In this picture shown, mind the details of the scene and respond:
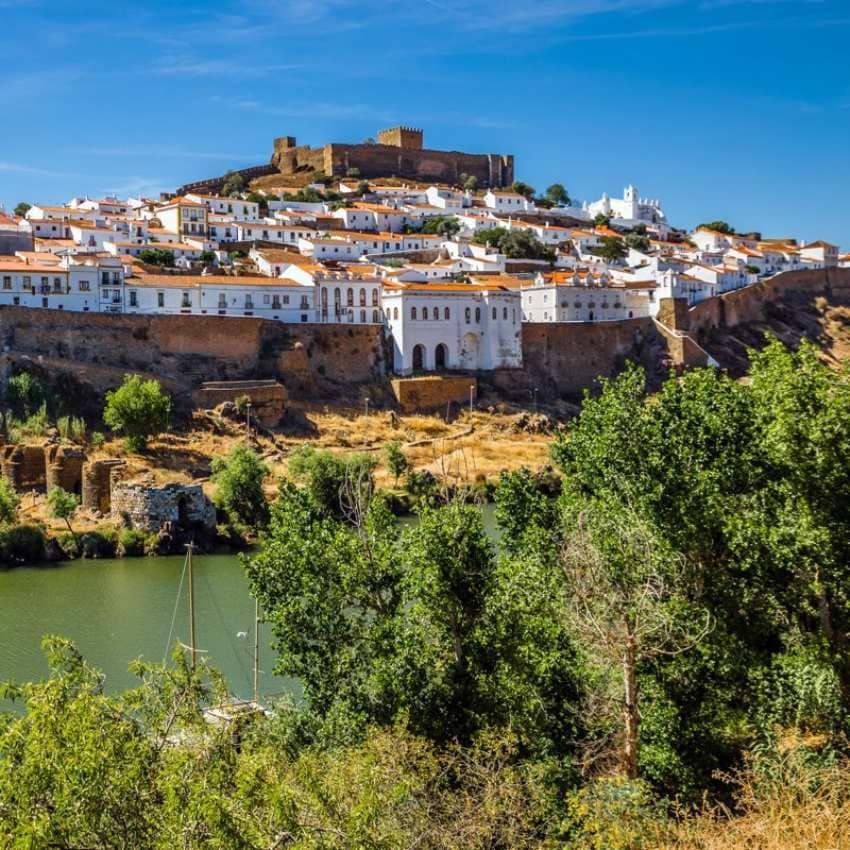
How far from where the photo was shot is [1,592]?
25938mm

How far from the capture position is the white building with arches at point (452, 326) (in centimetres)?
5028

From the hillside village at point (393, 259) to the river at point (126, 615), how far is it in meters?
17.8

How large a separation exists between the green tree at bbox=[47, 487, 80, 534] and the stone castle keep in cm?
5927

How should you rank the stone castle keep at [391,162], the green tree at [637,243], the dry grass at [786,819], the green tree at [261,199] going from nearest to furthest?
the dry grass at [786,819] → the green tree at [261,199] → the green tree at [637,243] → the stone castle keep at [391,162]

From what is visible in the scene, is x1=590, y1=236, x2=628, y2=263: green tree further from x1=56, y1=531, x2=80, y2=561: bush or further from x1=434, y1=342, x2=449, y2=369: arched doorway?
x1=56, y1=531, x2=80, y2=561: bush

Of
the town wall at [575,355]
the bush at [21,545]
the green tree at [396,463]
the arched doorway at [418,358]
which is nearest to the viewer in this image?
the bush at [21,545]

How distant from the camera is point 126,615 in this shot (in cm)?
2353

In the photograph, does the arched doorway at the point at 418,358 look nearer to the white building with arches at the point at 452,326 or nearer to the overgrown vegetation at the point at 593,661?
the white building with arches at the point at 452,326

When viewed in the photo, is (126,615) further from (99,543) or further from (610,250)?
(610,250)

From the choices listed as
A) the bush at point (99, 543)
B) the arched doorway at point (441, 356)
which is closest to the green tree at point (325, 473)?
the bush at point (99, 543)

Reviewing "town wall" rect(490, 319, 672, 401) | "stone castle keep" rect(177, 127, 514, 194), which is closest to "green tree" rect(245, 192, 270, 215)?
"stone castle keep" rect(177, 127, 514, 194)

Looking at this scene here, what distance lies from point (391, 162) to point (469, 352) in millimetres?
42984

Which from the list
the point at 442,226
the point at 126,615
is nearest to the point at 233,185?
the point at 442,226

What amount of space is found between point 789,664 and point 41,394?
31090 mm
